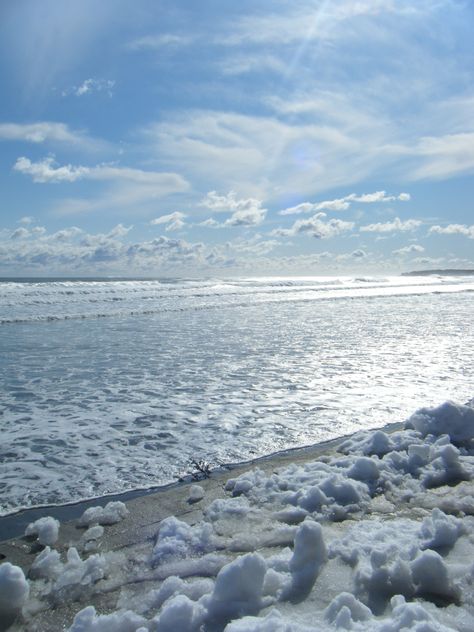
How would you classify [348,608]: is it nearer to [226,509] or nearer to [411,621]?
[411,621]

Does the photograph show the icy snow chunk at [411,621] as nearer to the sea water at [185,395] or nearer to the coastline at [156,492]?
the coastline at [156,492]

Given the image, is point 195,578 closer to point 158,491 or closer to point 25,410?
point 158,491

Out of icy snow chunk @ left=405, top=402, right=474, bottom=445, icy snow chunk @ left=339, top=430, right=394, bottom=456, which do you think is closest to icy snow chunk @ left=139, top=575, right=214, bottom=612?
icy snow chunk @ left=339, top=430, right=394, bottom=456

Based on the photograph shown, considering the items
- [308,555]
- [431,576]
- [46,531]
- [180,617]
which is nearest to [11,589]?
[46,531]

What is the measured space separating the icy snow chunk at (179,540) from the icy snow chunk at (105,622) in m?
0.73

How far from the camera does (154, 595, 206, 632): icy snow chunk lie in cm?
282

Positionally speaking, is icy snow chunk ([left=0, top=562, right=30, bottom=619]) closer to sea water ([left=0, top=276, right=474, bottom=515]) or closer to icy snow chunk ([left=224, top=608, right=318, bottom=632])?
icy snow chunk ([left=224, top=608, right=318, bottom=632])

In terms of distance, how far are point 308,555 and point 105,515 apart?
1.84 m

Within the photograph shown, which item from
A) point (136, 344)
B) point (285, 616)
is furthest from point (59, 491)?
point (136, 344)

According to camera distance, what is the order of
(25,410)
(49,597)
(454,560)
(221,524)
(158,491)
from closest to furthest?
1. (49,597)
2. (454,560)
3. (221,524)
4. (158,491)
5. (25,410)

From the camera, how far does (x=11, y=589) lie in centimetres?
312

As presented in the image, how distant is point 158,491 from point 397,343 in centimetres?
1216

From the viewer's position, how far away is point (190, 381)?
10.5 m

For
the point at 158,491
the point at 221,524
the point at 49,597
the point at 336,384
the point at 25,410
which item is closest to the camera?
the point at 49,597
